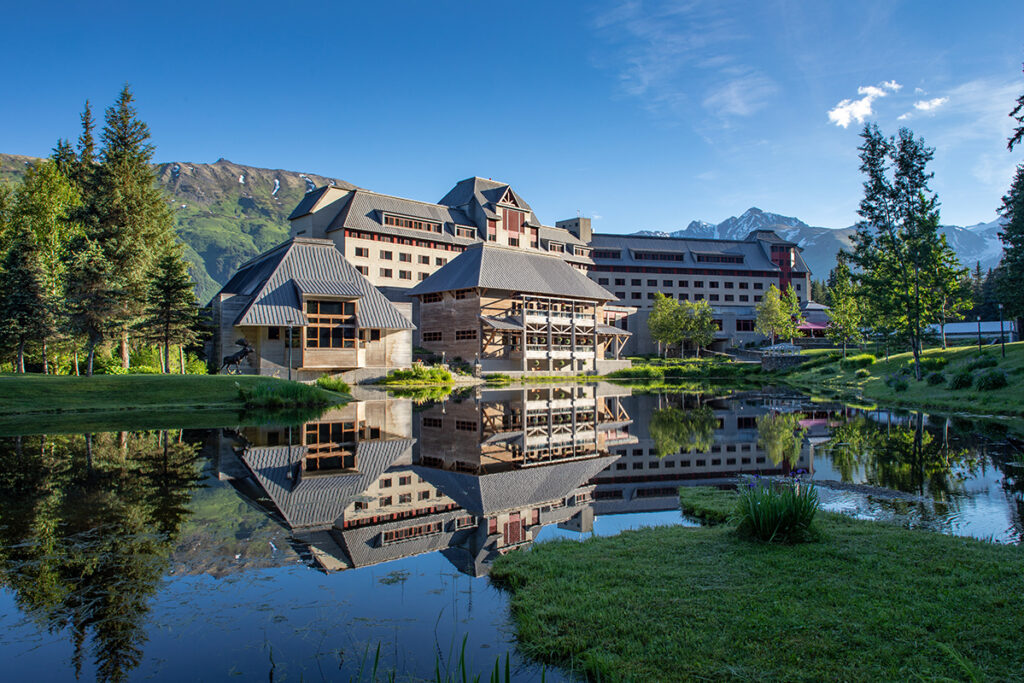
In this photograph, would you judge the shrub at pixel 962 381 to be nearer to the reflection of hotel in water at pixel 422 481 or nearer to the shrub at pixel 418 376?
the reflection of hotel in water at pixel 422 481

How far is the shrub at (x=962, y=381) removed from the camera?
1102 inches

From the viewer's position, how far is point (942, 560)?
623 centimetres

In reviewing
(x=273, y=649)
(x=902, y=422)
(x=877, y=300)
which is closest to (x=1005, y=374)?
(x=902, y=422)

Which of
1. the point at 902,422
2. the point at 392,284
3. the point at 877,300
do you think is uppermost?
the point at 392,284

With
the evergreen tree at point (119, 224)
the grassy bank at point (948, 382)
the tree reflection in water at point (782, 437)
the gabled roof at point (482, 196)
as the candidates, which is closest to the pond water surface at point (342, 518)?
the tree reflection in water at point (782, 437)

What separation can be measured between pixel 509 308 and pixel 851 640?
164 ft

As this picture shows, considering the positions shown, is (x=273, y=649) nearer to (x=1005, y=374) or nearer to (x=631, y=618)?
(x=631, y=618)

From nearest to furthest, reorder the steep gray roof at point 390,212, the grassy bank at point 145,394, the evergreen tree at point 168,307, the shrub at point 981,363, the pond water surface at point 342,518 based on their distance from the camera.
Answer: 1. the pond water surface at point 342,518
2. the grassy bank at point 145,394
3. the shrub at point 981,363
4. the evergreen tree at point 168,307
5. the steep gray roof at point 390,212

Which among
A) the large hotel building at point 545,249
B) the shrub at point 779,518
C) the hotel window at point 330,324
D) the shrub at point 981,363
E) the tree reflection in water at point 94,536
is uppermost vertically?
the large hotel building at point 545,249

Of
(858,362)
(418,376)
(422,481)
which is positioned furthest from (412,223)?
(422,481)

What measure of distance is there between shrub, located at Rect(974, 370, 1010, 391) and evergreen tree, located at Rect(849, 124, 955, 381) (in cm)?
762

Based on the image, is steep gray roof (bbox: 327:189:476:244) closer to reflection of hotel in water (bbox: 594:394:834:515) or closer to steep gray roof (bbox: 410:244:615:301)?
steep gray roof (bbox: 410:244:615:301)

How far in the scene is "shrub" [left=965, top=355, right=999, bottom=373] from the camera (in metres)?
29.0

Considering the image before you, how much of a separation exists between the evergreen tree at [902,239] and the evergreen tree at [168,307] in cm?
3898
